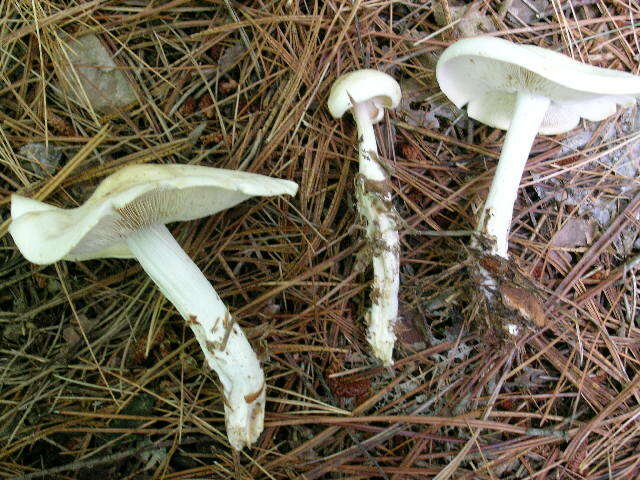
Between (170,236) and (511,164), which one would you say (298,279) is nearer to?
(170,236)

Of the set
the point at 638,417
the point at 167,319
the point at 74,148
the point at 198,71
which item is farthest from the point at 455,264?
the point at 74,148

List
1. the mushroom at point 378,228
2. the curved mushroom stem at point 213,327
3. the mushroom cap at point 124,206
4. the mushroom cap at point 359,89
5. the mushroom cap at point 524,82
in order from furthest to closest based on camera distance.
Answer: the mushroom at point 378,228, the mushroom cap at point 359,89, the curved mushroom stem at point 213,327, the mushroom cap at point 524,82, the mushroom cap at point 124,206

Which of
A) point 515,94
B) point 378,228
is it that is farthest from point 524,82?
point 378,228

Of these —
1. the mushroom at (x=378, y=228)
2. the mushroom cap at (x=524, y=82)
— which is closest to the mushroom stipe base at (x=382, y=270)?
the mushroom at (x=378, y=228)

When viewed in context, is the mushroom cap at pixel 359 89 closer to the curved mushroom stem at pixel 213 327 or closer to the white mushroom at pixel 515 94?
the white mushroom at pixel 515 94

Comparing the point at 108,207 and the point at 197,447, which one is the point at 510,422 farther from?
the point at 108,207

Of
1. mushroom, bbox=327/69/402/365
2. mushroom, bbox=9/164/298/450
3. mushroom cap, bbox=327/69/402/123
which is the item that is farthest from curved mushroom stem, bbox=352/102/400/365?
mushroom, bbox=9/164/298/450
